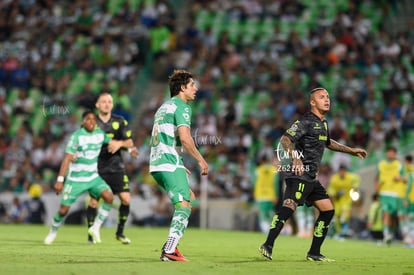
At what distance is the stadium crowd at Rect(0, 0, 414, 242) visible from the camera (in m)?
28.1

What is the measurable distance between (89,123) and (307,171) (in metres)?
5.31

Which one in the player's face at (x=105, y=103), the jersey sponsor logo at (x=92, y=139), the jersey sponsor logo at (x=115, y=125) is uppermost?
the player's face at (x=105, y=103)

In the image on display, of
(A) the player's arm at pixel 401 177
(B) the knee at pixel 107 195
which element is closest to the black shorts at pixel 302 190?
(B) the knee at pixel 107 195

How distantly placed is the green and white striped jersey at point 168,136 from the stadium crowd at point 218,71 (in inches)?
587

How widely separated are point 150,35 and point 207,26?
2080 millimetres

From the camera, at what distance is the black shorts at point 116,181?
17281 millimetres

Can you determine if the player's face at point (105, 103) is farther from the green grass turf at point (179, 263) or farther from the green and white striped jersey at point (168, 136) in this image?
the green and white striped jersey at point (168, 136)

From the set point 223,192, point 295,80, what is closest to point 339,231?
point 223,192

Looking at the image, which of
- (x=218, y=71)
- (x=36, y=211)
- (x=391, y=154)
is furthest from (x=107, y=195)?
(x=218, y=71)

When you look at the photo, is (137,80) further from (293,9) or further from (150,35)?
(293,9)

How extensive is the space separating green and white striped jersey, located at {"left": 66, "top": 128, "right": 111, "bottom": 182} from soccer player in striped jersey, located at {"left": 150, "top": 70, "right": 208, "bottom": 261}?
15.3 ft

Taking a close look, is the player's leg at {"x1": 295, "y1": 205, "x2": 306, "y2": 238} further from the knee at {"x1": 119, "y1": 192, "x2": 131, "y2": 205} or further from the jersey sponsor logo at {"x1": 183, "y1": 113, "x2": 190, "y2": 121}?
the jersey sponsor logo at {"x1": 183, "y1": 113, "x2": 190, "y2": 121}

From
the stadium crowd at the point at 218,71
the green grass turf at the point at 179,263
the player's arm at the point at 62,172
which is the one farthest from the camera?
the stadium crowd at the point at 218,71

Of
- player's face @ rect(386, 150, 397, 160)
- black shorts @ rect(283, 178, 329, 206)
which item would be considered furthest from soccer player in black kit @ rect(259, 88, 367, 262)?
player's face @ rect(386, 150, 397, 160)
